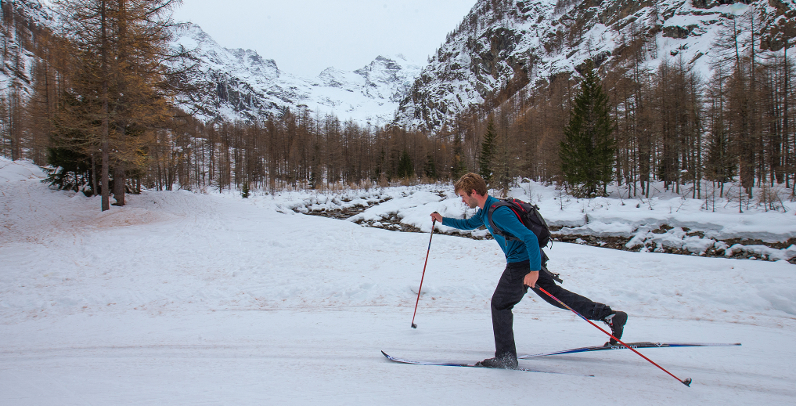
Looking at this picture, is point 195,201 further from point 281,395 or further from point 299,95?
point 299,95

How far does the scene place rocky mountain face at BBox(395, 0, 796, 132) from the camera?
58.0 m

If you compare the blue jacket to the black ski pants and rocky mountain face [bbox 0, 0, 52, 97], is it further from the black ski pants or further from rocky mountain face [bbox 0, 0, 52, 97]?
rocky mountain face [bbox 0, 0, 52, 97]

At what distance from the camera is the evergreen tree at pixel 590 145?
21.3 m

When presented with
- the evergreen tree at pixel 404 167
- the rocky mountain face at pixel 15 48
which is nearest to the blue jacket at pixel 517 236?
the evergreen tree at pixel 404 167

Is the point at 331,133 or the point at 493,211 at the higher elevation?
the point at 331,133

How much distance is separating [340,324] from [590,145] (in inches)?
958

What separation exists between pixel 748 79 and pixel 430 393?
1247 inches

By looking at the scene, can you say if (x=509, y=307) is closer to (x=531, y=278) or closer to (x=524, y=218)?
(x=531, y=278)

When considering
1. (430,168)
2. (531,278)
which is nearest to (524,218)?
(531,278)

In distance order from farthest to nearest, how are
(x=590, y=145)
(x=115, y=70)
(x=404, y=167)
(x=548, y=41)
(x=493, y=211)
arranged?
1. (x=548, y=41)
2. (x=404, y=167)
3. (x=590, y=145)
4. (x=115, y=70)
5. (x=493, y=211)

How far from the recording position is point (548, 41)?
92.0m

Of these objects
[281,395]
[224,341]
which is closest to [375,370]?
[281,395]

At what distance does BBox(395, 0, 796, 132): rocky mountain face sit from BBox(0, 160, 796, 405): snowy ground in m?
30.8

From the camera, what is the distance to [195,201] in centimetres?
1628
